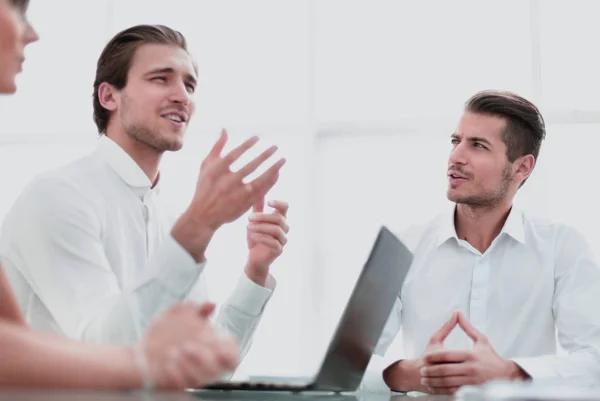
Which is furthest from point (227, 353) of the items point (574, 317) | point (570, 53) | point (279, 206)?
point (570, 53)

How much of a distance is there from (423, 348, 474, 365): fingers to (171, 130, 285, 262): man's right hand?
0.69 m

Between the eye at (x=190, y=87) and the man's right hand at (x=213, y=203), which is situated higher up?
the eye at (x=190, y=87)

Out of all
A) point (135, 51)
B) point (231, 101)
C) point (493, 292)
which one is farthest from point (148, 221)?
point (231, 101)

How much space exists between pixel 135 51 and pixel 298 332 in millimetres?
1946

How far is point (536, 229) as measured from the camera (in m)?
2.68

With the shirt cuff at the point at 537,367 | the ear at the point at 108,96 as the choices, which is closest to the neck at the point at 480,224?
the shirt cuff at the point at 537,367

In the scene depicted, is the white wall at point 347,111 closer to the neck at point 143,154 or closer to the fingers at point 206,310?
the neck at point 143,154

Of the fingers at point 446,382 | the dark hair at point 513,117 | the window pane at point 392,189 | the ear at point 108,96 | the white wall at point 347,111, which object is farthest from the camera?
the white wall at point 347,111

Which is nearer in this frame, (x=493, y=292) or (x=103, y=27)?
(x=493, y=292)

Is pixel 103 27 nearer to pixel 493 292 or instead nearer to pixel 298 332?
pixel 298 332

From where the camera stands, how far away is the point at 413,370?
2078 millimetres

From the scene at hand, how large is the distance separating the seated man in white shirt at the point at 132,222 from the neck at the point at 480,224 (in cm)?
96

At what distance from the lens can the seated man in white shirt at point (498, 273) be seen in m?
2.35

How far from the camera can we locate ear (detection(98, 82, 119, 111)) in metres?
2.33
